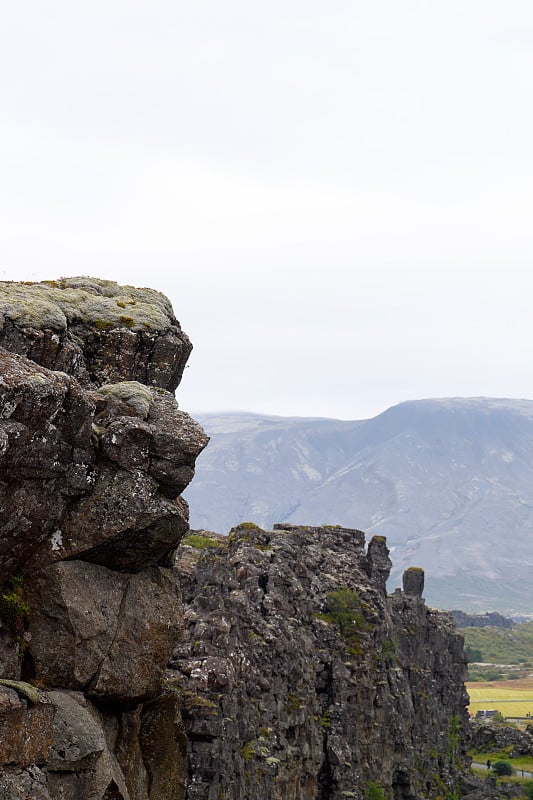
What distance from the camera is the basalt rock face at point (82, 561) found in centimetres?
2436

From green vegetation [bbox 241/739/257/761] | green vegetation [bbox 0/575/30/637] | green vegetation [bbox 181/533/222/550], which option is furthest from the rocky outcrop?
green vegetation [bbox 0/575/30/637]

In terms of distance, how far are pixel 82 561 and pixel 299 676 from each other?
119 ft

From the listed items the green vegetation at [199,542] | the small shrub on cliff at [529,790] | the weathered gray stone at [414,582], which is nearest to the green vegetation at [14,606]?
the green vegetation at [199,542]

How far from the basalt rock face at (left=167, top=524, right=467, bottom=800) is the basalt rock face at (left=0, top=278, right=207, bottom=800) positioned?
1424 cm

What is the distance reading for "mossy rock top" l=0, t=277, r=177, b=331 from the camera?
2995 cm

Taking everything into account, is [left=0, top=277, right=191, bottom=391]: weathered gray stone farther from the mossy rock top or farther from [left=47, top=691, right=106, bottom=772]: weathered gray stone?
[left=47, top=691, right=106, bottom=772]: weathered gray stone

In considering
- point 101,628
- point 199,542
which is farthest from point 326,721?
point 101,628

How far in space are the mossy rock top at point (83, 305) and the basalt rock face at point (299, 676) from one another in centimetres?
1860

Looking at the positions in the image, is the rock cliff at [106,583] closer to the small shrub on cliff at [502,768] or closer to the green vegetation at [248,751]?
the green vegetation at [248,751]

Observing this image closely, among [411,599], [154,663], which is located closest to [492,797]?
[411,599]

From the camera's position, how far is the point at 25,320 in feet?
97.0

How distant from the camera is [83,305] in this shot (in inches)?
1323

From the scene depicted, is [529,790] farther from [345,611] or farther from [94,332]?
[94,332]

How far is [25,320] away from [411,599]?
9594 cm
